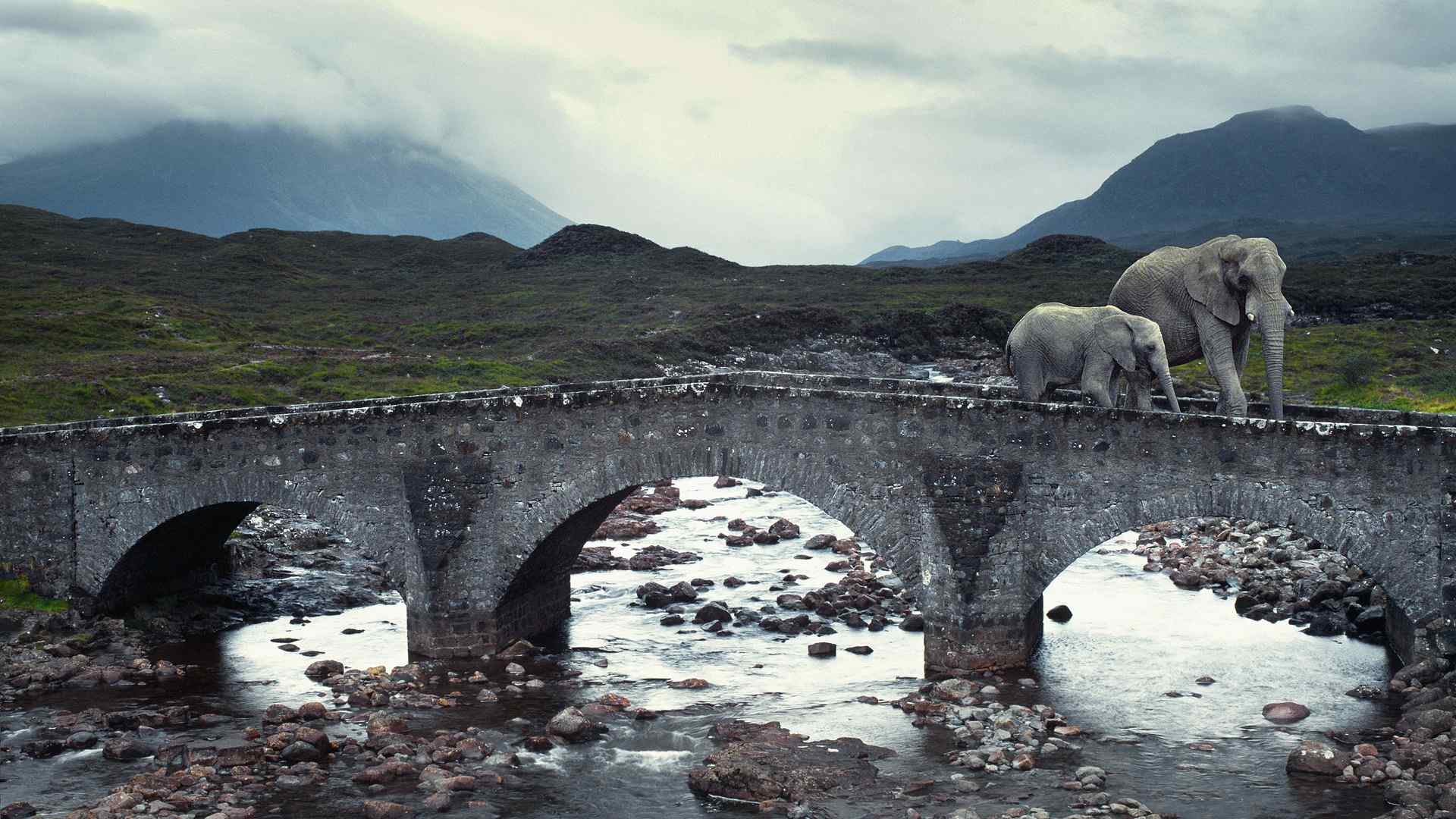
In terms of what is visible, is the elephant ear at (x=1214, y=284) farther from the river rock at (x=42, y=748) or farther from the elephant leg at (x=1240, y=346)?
the river rock at (x=42, y=748)

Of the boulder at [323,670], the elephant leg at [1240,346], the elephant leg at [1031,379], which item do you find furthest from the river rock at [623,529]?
the elephant leg at [1240,346]

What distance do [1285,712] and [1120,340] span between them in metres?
6.22

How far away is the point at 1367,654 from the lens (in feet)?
69.7

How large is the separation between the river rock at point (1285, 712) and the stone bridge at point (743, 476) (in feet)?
5.77

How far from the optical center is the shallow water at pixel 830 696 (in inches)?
652

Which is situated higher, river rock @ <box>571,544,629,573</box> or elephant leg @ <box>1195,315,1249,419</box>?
elephant leg @ <box>1195,315,1249,419</box>

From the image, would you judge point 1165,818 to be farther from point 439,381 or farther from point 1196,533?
point 439,381

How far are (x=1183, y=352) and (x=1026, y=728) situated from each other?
25.9 ft

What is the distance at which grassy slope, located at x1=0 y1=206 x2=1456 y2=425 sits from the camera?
5091cm

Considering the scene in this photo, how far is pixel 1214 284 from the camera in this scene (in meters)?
21.4

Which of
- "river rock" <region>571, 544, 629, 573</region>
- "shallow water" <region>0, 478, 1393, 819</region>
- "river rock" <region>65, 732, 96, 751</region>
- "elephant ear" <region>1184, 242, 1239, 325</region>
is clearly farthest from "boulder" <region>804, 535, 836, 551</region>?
"river rock" <region>65, 732, 96, 751</region>

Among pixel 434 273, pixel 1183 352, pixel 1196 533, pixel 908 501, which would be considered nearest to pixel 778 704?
pixel 908 501

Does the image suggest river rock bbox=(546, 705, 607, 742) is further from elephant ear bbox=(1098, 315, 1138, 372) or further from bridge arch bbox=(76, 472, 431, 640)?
elephant ear bbox=(1098, 315, 1138, 372)

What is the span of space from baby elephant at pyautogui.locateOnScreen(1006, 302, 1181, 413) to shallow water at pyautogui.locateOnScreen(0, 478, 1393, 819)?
4.58 metres
